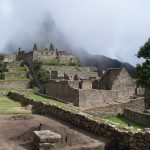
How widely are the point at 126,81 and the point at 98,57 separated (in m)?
57.0

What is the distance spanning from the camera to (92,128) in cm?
1533

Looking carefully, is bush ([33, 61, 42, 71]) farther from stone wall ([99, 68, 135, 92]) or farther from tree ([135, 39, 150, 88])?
tree ([135, 39, 150, 88])

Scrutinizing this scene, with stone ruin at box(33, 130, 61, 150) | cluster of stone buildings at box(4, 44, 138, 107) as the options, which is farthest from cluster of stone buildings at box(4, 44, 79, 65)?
stone ruin at box(33, 130, 61, 150)

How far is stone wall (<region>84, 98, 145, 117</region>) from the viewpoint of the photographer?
1389 inches

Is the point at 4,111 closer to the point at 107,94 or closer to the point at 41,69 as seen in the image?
the point at 107,94

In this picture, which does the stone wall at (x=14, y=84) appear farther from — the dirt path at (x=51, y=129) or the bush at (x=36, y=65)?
the dirt path at (x=51, y=129)

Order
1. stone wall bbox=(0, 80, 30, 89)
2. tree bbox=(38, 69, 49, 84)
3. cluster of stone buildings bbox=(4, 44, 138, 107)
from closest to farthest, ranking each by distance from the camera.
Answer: cluster of stone buildings bbox=(4, 44, 138, 107), stone wall bbox=(0, 80, 30, 89), tree bbox=(38, 69, 49, 84)

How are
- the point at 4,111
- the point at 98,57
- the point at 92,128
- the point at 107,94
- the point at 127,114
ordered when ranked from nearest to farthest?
1. the point at 92,128
2. the point at 4,111
3. the point at 127,114
4. the point at 107,94
5. the point at 98,57

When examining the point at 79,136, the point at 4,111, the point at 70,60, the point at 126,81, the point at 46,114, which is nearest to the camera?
the point at 79,136

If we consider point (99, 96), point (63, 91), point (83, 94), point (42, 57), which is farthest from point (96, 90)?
point (42, 57)

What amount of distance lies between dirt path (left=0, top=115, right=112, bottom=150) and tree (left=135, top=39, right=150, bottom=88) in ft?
96.0

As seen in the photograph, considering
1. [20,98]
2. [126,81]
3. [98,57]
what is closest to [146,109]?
[126,81]

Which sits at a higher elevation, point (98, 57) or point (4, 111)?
point (98, 57)

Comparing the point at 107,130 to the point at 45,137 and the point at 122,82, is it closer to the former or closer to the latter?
the point at 45,137
